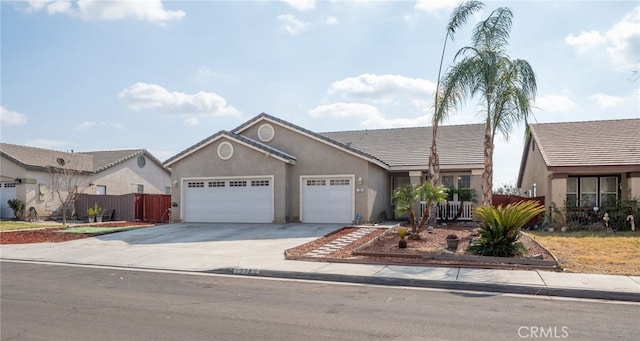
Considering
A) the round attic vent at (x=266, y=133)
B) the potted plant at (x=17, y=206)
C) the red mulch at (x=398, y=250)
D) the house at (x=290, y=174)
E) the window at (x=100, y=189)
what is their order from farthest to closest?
the window at (x=100, y=189)
the potted plant at (x=17, y=206)
the round attic vent at (x=266, y=133)
the house at (x=290, y=174)
the red mulch at (x=398, y=250)

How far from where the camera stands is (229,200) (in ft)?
75.4

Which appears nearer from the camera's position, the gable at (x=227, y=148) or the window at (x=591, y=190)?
the window at (x=591, y=190)

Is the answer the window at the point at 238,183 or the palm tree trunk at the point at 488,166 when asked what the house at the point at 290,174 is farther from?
the palm tree trunk at the point at 488,166

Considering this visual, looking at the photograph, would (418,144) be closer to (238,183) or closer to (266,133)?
(266,133)

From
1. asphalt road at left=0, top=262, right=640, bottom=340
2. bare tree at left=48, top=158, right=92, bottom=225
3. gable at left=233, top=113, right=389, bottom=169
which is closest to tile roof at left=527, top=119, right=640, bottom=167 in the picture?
gable at left=233, top=113, right=389, bottom=169

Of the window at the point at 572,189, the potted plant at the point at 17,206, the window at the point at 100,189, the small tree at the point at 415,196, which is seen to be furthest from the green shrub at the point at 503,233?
the window at the point at 100,189

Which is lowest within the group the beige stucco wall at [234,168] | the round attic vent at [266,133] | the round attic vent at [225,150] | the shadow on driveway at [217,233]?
the shadow on driveway at [217,233]

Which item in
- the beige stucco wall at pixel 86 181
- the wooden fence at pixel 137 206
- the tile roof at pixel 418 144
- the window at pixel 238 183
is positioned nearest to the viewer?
the window at pixel 238 183

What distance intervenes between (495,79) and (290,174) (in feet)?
33.7

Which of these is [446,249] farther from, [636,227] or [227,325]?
[636,227]

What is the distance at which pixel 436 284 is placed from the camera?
9594mm

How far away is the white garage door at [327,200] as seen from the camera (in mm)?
21641

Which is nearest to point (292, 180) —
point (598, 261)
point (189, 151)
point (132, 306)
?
point (189, 151)

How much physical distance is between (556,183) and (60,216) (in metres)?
27.3
